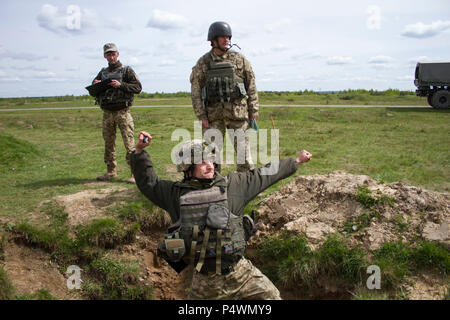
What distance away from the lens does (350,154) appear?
326 inches

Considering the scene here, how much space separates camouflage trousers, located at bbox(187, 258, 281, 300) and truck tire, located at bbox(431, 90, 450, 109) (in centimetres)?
1886

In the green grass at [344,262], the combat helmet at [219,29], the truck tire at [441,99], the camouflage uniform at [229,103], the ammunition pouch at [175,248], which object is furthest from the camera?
the truck tire at [441,99]

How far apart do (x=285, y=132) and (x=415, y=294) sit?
27.1 ft

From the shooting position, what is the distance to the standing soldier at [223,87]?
A: 17.2ft

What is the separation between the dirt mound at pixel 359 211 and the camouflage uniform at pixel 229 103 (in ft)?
2.95

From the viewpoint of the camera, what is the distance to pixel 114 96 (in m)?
6.42

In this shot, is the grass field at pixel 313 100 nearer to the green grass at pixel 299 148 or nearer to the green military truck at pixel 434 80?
the green military truck at pixel 434 80

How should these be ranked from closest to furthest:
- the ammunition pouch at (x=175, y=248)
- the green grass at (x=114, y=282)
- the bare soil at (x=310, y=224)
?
the ammunition pouch at (x=175, y=248)
the bare soil at (x=310, y=224)
the green grass at (x=114, y=282)

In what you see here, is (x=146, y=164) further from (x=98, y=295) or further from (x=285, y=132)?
(x=285, y=132)

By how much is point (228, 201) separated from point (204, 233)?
0.38 meters

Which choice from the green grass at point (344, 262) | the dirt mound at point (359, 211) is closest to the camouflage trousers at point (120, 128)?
the dirt mound at point (359, 211)

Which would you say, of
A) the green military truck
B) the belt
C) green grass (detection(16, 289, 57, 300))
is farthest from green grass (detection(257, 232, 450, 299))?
the green military truck

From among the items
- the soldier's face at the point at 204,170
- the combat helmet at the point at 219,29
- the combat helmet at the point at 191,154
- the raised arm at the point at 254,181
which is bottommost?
the raised arm at the point at 254,181

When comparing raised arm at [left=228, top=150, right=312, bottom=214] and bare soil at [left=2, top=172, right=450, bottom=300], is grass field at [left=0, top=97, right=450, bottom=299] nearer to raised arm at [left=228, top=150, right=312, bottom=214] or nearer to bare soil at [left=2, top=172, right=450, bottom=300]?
bare soil at [left=2, top=172, right=450, bottom=300]
